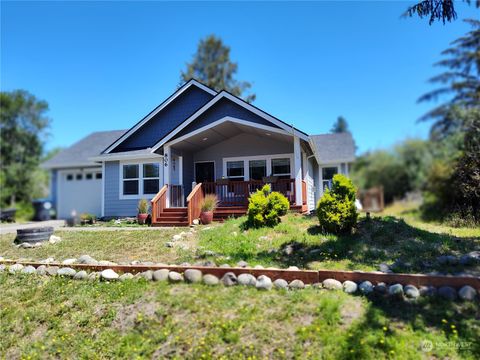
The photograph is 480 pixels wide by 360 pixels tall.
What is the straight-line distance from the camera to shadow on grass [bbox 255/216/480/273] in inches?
222

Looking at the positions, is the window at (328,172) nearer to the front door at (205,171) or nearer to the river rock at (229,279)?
the front door at (205,171)

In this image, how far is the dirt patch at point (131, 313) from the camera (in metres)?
4.59

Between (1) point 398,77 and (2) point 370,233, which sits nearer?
(2) point 370,233

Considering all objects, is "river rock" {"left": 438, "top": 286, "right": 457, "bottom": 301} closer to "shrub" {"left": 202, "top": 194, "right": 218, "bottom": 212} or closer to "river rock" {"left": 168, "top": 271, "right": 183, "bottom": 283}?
"river rock" {"left": 168, "top": 271, "right": 183, "bottom": 283}

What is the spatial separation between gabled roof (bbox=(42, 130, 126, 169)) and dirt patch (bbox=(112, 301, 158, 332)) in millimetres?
14629

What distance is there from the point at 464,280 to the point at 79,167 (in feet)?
61.8

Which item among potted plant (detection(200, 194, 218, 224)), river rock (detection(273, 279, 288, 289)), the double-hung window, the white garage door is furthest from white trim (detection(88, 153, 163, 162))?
river rock (detection(273, 279, 288, 289))

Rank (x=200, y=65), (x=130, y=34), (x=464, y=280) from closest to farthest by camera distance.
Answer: (x=464, y=280) < (x=130, y=34) < (x=200, y=65)

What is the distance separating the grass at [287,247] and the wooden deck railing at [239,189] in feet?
7.77

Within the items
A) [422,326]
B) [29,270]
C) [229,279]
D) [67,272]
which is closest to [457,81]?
[422,326]

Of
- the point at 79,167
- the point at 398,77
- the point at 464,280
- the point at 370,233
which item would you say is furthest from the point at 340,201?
the point at 79,167

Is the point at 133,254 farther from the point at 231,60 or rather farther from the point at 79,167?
the point at 231,60

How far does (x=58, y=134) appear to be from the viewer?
29.9m

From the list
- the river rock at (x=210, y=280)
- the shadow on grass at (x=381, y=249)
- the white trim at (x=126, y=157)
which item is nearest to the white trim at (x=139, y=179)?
the white trim at (x=126, y=157)
